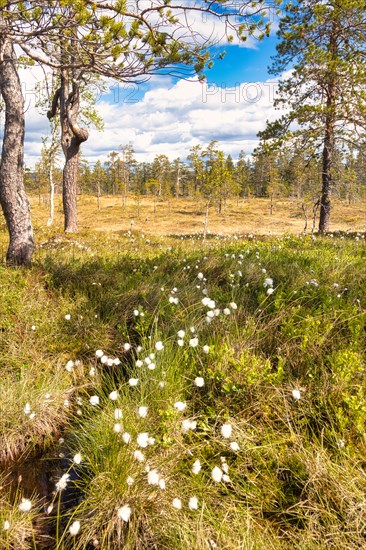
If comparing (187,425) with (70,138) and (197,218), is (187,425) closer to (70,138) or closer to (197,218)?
(70,138)

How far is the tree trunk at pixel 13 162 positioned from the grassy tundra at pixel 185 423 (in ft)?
4.58

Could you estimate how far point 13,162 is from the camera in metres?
5.61

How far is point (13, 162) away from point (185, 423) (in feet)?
18.3

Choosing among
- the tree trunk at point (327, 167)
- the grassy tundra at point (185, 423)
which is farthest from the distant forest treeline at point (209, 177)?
the grassy tundra at point (185, 423)

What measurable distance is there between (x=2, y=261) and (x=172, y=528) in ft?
18.7

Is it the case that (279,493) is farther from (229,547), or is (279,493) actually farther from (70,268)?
(70,268)

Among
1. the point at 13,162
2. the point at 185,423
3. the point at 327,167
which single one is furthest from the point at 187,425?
the point at 327,167

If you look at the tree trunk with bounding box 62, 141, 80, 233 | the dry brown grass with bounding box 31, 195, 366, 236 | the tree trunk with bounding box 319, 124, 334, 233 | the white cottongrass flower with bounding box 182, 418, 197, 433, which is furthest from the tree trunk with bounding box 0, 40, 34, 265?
the dry brown grass with bounding box 31, 195, 366, 236

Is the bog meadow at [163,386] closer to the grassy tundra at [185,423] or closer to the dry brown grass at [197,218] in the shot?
the grassy tundra at [185,423]

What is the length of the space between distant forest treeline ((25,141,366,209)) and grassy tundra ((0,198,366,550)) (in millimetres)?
12455

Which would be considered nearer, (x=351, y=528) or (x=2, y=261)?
(x=351, y=528)

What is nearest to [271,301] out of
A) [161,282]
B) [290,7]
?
[161,282]

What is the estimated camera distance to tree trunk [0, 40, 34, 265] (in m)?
5.50

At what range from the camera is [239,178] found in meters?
73.0
